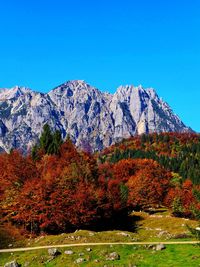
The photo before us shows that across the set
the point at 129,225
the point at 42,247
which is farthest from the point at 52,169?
the point at 42,247

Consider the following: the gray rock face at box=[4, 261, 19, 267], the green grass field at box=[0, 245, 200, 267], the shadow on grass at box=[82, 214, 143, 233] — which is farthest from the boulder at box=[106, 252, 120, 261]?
the shadow on grass at box=[82, 214, 143, 233]

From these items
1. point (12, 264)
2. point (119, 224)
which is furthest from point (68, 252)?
point (119, 224)

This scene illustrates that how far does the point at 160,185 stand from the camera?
146625mm

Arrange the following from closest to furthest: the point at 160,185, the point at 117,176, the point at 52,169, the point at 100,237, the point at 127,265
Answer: the point at 127,265, the point at 100,237, the point at 52,169, the point at 160,185, the point at 117,176

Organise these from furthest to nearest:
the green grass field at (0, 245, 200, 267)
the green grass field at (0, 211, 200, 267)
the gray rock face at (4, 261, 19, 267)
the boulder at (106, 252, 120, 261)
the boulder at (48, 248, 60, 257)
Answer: the boulder at (48, 248, 60, 257)
the gray rock face at (4, 261, 19, 267)
the boulder at (106, 252, 120, 261)
the green grass field at (0, 211, 200, 267)
the green grass field at (0, 245, 200, 267)

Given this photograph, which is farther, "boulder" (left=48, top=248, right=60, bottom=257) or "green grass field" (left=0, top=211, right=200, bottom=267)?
"boulder" (left=48, top=248, right=60, bottom=257)

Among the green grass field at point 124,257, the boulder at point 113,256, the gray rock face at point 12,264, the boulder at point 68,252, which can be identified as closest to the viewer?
the green grass field at point 124,257

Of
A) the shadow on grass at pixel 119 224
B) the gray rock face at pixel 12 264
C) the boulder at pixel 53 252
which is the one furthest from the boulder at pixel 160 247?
the shadow on grass at pixel 119 224

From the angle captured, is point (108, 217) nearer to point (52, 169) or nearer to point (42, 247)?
point (52, 169)

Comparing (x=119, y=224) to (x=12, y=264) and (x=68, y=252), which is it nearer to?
(x=68, y=252)

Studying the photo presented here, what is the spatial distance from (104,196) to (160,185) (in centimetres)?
6967

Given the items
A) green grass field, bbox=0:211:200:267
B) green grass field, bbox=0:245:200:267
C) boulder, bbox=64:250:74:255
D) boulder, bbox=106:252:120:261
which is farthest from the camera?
boulder, bbox=64:250:74:255

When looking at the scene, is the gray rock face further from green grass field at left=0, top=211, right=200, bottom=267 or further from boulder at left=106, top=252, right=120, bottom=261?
boulder at left=106, top=252, right=120, bottom=261

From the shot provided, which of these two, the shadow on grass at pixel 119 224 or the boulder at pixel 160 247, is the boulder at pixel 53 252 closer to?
the boulder at pixel 160 247
